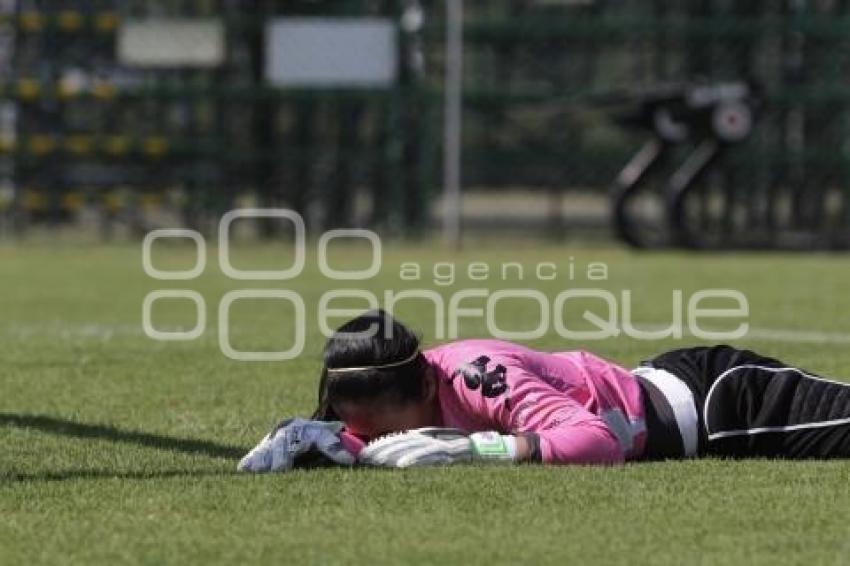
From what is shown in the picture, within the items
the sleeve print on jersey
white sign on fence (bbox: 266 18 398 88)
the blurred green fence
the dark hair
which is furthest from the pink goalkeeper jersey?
white sign on fence (bbox: 266 18 398 88)

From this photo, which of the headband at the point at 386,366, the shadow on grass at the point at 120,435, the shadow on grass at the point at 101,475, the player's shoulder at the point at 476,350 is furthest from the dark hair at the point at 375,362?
the shadow on grass at the point at 120,435

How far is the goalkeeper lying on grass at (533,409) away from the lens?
5.06 meters

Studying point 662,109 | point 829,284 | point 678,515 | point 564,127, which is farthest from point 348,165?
point 678,515

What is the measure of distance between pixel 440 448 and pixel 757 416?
0.97 m

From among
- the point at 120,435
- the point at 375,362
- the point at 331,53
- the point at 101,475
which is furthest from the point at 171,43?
the point at 375,362

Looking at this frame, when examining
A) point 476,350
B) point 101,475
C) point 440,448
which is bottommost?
point 101,475

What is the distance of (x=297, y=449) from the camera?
16.7ft

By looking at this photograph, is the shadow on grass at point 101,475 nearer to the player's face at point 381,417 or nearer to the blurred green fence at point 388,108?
the player's face at point 381,417

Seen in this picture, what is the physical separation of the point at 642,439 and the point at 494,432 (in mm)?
445

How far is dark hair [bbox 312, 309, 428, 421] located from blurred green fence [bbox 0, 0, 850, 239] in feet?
55.0

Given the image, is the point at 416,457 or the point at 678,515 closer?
the point at 678,515

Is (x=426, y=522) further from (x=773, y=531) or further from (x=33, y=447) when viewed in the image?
(x=33, y=447)

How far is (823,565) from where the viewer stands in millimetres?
3867

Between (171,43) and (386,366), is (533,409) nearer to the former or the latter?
(386,366)
